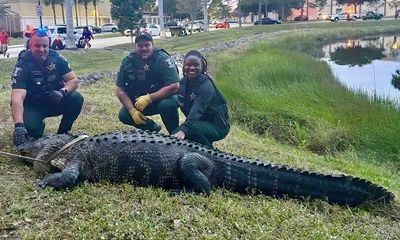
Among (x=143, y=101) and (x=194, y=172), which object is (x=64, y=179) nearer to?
(x=194, y=172)

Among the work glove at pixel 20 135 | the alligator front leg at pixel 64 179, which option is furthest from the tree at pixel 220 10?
the alligator front leg at pixel 64 179

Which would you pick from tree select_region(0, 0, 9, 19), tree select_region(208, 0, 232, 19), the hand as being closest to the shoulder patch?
the hand

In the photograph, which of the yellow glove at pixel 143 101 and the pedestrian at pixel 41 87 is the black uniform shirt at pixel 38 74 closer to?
the pedestrian at pixel 41 87

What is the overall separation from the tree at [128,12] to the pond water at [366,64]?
35.5 feet

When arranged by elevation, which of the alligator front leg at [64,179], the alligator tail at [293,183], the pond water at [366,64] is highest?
the alligator front leg at [64,179]

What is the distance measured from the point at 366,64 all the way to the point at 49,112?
1764cm

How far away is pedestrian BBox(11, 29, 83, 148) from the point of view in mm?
4695

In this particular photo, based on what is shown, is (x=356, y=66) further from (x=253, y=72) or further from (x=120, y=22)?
(x=120, y=22)

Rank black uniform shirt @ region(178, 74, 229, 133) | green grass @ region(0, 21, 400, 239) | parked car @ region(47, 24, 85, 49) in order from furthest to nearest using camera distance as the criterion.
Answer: parked car @ region(47, 24, 85, 49), black uniform shirt @ region(178, 74, 229, 133), green grass @ region(0, 21, 400, 239)

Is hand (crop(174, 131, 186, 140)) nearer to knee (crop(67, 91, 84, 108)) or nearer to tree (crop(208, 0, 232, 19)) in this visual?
knee (crop(67, 91, 84, 108))

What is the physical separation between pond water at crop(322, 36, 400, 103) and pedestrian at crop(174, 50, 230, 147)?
5.41m

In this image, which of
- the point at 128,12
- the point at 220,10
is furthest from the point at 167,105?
the point at 220,10

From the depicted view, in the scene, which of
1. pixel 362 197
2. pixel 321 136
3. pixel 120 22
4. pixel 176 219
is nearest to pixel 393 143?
pixel 321 136

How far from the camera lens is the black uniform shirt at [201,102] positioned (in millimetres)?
4270
